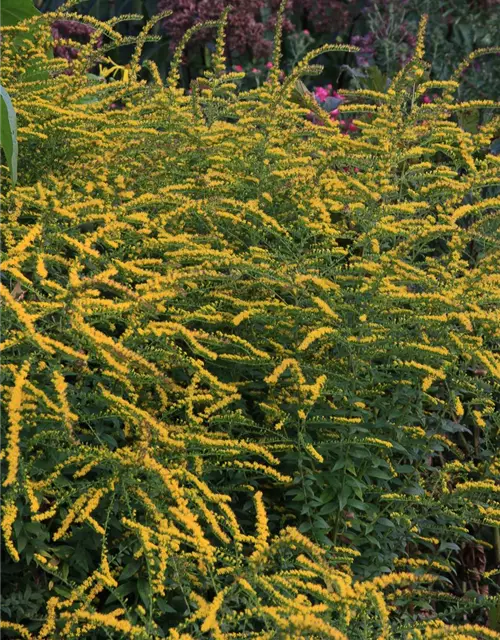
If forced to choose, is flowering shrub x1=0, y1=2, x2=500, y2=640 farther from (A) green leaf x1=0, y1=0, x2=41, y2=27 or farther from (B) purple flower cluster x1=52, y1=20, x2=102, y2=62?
(B) purple flower cluster x1=52, y1=20, x2=102, y2=62

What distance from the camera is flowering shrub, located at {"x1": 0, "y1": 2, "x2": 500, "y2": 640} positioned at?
2.60 metres

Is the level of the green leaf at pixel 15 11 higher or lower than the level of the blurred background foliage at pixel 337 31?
higher

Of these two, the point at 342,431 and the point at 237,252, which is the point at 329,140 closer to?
the point at 237,252

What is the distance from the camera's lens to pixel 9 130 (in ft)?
9.66

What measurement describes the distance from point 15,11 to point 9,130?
179cm

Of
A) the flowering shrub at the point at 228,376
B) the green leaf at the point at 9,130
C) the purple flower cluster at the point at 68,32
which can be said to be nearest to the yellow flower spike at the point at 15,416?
the flowering shrub at the point at 228,376

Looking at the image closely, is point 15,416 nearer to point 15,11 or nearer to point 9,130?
point 9,130

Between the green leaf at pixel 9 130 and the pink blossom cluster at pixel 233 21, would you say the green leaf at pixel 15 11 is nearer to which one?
the green leaf at pixel 9 130

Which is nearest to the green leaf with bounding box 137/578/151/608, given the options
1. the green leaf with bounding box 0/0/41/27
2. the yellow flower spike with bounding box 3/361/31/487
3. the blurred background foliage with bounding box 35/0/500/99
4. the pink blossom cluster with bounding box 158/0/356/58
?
the yellow flower spike with bounding box 3/361/31/487

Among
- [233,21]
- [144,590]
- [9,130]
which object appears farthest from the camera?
[233,21]

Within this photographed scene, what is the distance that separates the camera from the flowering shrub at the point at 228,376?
260cm

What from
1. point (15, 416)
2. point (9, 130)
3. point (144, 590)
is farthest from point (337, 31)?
point (15, 416)

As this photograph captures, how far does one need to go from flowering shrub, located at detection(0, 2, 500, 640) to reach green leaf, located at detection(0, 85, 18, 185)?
0.18 m

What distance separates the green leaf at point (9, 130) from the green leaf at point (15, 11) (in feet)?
5.34
